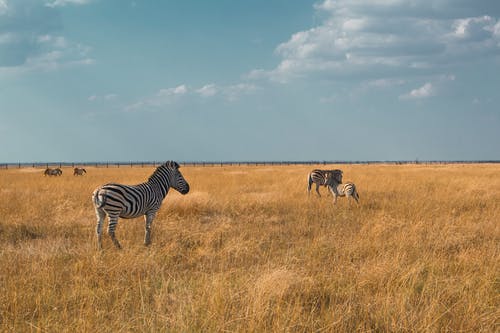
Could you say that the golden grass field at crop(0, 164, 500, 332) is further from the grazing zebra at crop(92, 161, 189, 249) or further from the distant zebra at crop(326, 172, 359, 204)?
the distant zebra at crop(326, 172, 359, 204)

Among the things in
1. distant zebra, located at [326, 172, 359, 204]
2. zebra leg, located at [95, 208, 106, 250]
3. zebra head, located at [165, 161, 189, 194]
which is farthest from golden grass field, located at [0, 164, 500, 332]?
distant zebra, located at [326, 172, 359, 204]

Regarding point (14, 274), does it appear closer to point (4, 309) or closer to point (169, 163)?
point (4, 309)

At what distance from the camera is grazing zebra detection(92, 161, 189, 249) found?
23.8 feet

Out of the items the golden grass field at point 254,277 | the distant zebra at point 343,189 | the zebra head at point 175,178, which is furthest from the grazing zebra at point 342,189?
the zebra head at point 175,178

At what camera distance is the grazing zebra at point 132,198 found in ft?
23.8

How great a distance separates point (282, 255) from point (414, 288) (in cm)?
250

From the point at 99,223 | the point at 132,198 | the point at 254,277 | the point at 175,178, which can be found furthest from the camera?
the point at 175,178

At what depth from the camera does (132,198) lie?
761cm

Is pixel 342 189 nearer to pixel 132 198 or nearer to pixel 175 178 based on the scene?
pixel 175 178

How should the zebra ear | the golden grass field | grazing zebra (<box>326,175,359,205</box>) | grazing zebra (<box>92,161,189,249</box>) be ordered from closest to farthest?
the golden grass field → grazing zebra (<box>92,161,189,249</box>) → the zebra ear → grazing zebra (<box>326,175,359,205</box>)

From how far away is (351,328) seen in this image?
411cm

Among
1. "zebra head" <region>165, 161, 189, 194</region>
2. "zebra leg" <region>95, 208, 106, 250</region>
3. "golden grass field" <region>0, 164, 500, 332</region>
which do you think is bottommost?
"golden grass field" <region>0, 164, 500, 332</region>

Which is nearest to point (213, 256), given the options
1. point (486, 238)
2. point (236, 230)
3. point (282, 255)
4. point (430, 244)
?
point (282, 255)

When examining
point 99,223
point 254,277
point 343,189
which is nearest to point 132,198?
point 99,223
